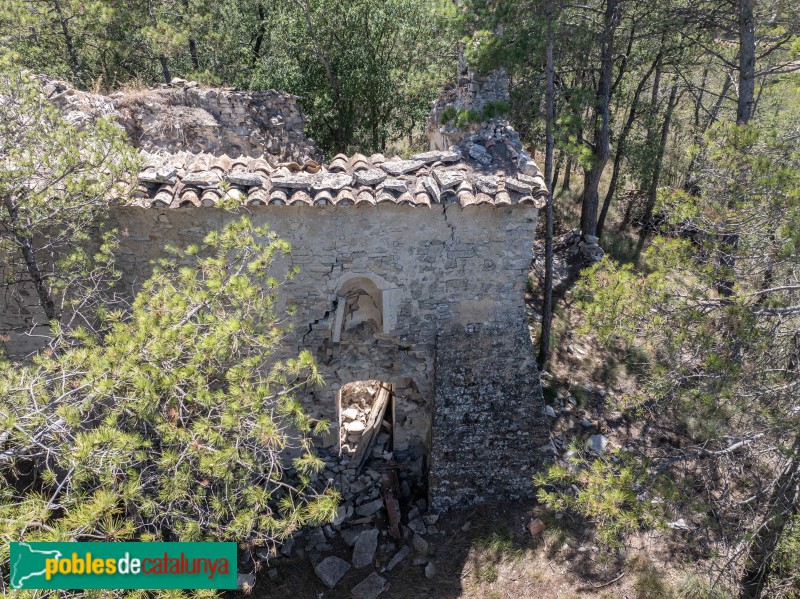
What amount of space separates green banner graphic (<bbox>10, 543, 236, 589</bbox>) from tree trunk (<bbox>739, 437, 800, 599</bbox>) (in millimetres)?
4528

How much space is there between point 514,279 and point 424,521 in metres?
3.55

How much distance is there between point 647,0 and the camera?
963 centimetres

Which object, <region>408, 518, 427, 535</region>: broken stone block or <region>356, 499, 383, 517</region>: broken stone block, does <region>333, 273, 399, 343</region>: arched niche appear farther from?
<region>408, 518, 427, 535</region>: broken stone block

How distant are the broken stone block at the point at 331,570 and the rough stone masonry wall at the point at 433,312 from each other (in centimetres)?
152

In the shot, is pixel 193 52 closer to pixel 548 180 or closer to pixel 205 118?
pixel 205 118

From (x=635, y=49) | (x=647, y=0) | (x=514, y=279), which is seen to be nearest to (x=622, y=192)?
(x=635, y=49)

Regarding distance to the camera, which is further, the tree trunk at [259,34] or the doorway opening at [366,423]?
the tree trunk at [259,34]

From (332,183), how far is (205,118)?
5.48 m

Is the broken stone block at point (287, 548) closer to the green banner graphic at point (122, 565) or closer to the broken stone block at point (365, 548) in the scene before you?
the broken stone block at point (365, 548)

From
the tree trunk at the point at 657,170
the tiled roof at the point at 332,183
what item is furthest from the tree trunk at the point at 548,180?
the tree trunk at the point at 657,170

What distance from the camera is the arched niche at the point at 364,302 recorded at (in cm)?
687

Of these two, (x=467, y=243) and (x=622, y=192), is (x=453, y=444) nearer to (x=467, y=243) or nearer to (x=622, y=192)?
(x=467, y=243)

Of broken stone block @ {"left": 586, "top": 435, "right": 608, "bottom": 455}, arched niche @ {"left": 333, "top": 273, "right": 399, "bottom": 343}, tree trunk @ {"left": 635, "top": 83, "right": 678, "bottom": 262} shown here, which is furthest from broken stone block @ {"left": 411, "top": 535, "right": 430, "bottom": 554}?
tree trunk @ {"left": 635, "top": 83, "right": 678, "bottom": 262}

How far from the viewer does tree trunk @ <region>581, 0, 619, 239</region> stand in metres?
9.84
